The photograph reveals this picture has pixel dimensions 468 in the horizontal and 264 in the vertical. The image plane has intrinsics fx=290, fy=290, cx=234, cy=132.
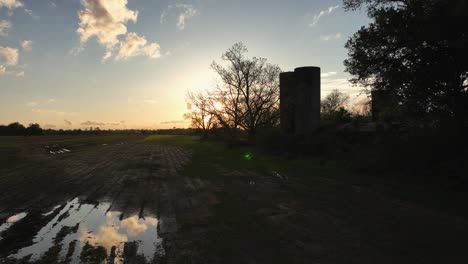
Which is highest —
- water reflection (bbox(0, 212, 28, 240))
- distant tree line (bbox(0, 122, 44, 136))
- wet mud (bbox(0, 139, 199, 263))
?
distant tree line (bbox(0, 122, 44, 136))

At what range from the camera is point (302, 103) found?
31.6 meters

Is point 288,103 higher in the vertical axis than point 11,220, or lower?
higher

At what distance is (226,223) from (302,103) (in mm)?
26700

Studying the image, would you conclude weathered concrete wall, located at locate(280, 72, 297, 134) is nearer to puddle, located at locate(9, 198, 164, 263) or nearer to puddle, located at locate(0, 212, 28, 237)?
puddle, located at locate(9, 198, 164, 263)

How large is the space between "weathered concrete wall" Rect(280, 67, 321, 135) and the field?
65.2 feet

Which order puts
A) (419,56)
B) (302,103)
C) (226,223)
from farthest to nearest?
(302,103) < (419,56) < (226,223)

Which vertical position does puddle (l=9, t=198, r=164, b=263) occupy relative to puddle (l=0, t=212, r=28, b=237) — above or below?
above

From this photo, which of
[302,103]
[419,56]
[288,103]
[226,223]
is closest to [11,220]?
[226,223]

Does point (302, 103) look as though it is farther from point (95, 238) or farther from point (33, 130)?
point (33, 130)

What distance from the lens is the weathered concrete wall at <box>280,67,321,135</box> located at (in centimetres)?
3136

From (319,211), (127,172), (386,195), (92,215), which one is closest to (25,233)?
(92,215)

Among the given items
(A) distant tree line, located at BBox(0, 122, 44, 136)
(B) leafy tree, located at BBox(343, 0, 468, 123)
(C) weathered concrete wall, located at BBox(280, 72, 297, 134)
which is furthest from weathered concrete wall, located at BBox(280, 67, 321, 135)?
(A) distant tree line, located at BBox(0, 122, 44, 136)

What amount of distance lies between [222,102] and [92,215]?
3662 centimetres

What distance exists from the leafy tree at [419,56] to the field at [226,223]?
372 centimetres
